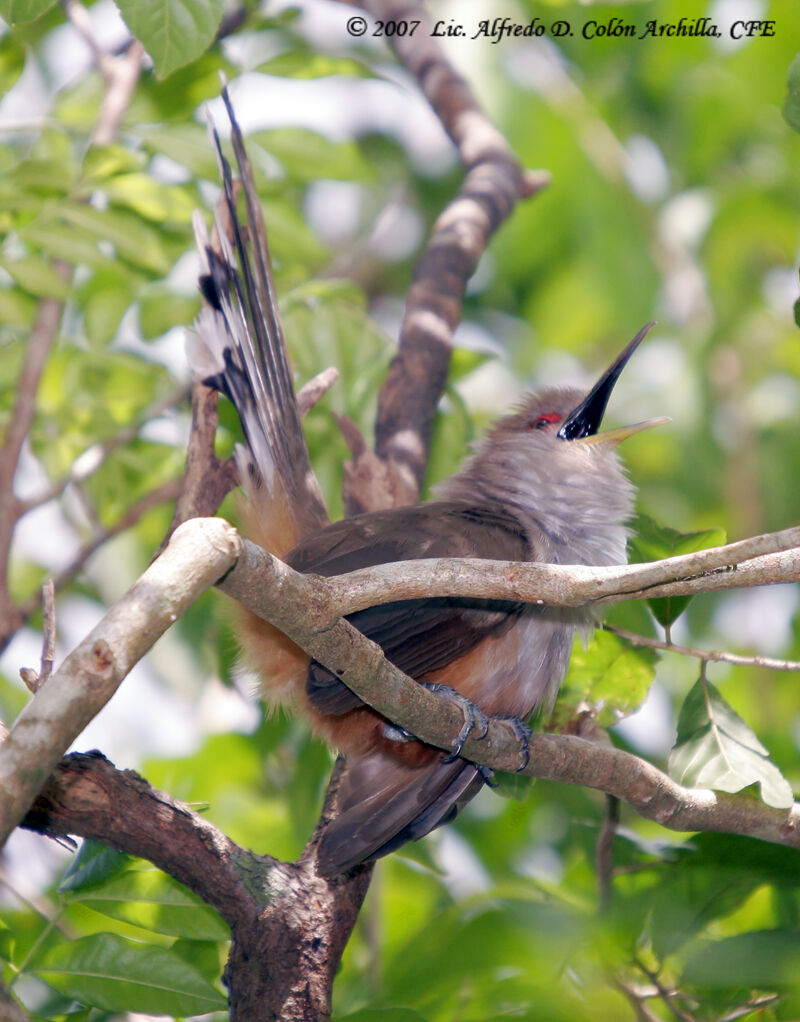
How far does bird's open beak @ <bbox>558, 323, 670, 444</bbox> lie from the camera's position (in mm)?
3382

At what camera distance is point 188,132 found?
10.4 feet

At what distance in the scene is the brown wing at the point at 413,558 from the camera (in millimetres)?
2600

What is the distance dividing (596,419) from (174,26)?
2092 millimetres

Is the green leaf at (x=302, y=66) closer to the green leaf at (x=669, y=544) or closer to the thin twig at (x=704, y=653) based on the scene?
the green leaf at (x=669, y=544)

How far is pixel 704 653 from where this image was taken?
8.00 ft

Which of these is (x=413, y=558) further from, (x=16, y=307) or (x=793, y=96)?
(x=16, y=307)

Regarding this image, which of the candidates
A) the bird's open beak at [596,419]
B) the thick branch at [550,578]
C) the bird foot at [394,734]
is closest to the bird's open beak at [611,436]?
the bird's open beak at [596,419]

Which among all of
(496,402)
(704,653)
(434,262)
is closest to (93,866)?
(704,653)

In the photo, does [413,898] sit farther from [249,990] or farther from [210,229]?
[210,229]

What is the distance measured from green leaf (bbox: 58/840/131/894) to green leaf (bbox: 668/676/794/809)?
4.16 feet

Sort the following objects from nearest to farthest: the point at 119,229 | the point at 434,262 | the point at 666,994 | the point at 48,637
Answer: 1. the point at 48,637
2. the point at 666,994
3. the point at 119,229
4. the point at 434,262

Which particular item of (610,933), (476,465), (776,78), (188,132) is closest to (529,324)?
(776,78)

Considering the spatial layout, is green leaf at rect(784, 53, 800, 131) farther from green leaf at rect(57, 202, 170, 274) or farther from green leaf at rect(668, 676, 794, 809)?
green leaf at rect(57, 202, 170, 274)

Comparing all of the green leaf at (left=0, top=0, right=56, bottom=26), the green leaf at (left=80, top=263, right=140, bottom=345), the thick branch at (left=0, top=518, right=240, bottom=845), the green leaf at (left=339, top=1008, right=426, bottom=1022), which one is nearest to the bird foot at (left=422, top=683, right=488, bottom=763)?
the green leaf at (left=339, top=1008, right=426, bottom=1022)
